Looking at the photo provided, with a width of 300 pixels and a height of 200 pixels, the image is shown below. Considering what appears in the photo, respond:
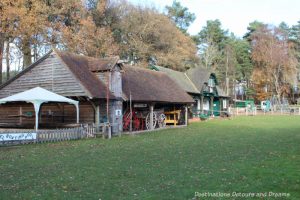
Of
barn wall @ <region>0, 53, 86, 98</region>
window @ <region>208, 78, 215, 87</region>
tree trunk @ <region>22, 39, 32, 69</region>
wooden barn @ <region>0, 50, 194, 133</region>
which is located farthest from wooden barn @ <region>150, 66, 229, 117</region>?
barn wall @ <region>0, 53, 86, 98</region>

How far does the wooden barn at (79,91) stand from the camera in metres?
23.3

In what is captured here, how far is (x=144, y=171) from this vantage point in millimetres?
10438

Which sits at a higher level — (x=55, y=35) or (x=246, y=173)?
(x=55, y=35)

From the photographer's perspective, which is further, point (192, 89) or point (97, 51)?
point (192, 89)

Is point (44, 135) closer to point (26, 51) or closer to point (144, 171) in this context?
point (144, 171)

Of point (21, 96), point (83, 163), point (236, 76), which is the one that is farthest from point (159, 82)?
point (236, 76)

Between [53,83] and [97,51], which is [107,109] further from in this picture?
[97,51]

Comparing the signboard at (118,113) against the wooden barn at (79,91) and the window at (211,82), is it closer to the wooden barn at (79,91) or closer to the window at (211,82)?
the wooden barn at (79,91)

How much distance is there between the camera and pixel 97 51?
4275 cm

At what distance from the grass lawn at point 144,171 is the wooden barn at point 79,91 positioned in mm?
7737

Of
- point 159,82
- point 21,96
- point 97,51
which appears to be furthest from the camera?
point 97,51

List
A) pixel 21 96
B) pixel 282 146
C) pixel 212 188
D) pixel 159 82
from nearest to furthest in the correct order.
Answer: pixel 212 188, pixel 282 146, pixel 21 96, pixel 159 82

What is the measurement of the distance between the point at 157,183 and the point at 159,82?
24.9 meters

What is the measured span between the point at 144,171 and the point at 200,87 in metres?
37.7
